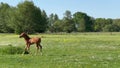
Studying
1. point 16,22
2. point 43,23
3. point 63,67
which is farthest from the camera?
point 43,23

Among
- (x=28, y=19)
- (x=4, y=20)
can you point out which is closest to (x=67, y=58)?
(x=28, y=19)

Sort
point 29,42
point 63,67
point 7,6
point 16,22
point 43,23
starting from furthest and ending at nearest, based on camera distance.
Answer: point 7,6, point 43,23, point 16,22, point 29,42, point 63,67

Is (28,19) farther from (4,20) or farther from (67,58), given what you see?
(67,58)

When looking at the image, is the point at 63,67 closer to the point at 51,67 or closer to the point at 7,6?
the point at 51,67

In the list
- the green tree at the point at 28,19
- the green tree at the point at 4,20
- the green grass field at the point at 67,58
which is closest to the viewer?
the green grass field at the point at 67,58

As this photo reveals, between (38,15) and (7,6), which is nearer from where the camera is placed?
(38,15)

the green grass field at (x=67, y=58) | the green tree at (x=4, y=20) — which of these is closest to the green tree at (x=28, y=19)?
the green tree at (x=4, y=20)

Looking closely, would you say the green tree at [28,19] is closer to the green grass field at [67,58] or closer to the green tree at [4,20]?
the green tree at [4,20]

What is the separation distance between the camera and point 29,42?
31.2 meters

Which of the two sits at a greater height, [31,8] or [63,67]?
[31,8]

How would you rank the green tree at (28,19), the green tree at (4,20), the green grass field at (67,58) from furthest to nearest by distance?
the green tree at (4,20) < the green tree at (28,19) < the green grass field at (67,58)

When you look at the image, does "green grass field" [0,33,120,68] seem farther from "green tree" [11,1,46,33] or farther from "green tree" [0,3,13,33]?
"green tree" [0,3,13,33]

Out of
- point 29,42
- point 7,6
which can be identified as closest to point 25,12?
point 7,6

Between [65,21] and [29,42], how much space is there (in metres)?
164
